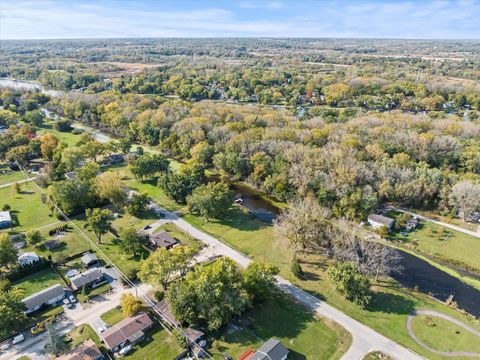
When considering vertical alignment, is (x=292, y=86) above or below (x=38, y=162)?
above

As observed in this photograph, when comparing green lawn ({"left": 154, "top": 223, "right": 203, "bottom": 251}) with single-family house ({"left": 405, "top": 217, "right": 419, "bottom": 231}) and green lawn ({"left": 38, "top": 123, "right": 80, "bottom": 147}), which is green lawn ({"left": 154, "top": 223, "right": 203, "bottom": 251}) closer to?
single-family house ({"left": 405, "top": 217, "right": 419, "bottom": 231})

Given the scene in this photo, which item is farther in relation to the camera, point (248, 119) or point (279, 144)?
point (248, 119)

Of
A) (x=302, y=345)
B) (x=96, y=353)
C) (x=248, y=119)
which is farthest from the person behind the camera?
(x=248, y=119)

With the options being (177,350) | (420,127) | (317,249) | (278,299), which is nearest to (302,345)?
(278,299)

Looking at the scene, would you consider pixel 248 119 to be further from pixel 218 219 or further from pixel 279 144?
pixel 218 219

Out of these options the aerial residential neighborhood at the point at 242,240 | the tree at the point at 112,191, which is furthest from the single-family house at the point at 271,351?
the tree at the point at 112,191

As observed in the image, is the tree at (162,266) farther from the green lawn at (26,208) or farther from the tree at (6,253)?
the green lawn at (26,208)
